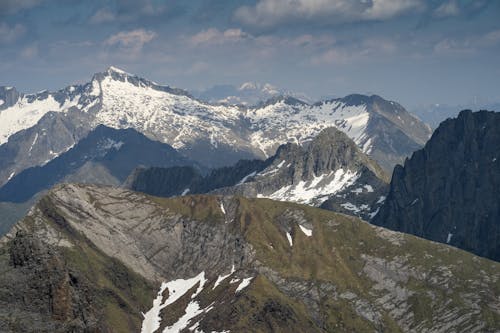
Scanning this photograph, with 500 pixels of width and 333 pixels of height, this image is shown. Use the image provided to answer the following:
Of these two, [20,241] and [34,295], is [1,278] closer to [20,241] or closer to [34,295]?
[34,295]

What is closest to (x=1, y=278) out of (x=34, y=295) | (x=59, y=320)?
(x=34, y=295)

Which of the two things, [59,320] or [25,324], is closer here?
[25,324]

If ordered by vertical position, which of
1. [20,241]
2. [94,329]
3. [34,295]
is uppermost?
[20,241]

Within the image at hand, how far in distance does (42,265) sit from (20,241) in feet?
49.0

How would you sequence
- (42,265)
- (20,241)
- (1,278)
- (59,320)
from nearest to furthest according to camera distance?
1. (59,320)
2. (1,278)
3. (42,265)
4. (20,241)

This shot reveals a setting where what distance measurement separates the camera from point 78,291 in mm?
117250

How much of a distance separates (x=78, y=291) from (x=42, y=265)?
30.3 feet

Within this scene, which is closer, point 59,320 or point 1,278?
point 59,320

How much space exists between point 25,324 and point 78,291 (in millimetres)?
20959

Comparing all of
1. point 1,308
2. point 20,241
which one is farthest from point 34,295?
point 20,241

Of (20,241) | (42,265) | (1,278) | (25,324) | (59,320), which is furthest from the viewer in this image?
(20,241)

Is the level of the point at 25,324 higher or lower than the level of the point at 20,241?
lower

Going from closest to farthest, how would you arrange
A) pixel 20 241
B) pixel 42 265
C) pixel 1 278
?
pixel 1 278
pixel 42 265
pixel 20 241

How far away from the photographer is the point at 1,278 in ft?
372
